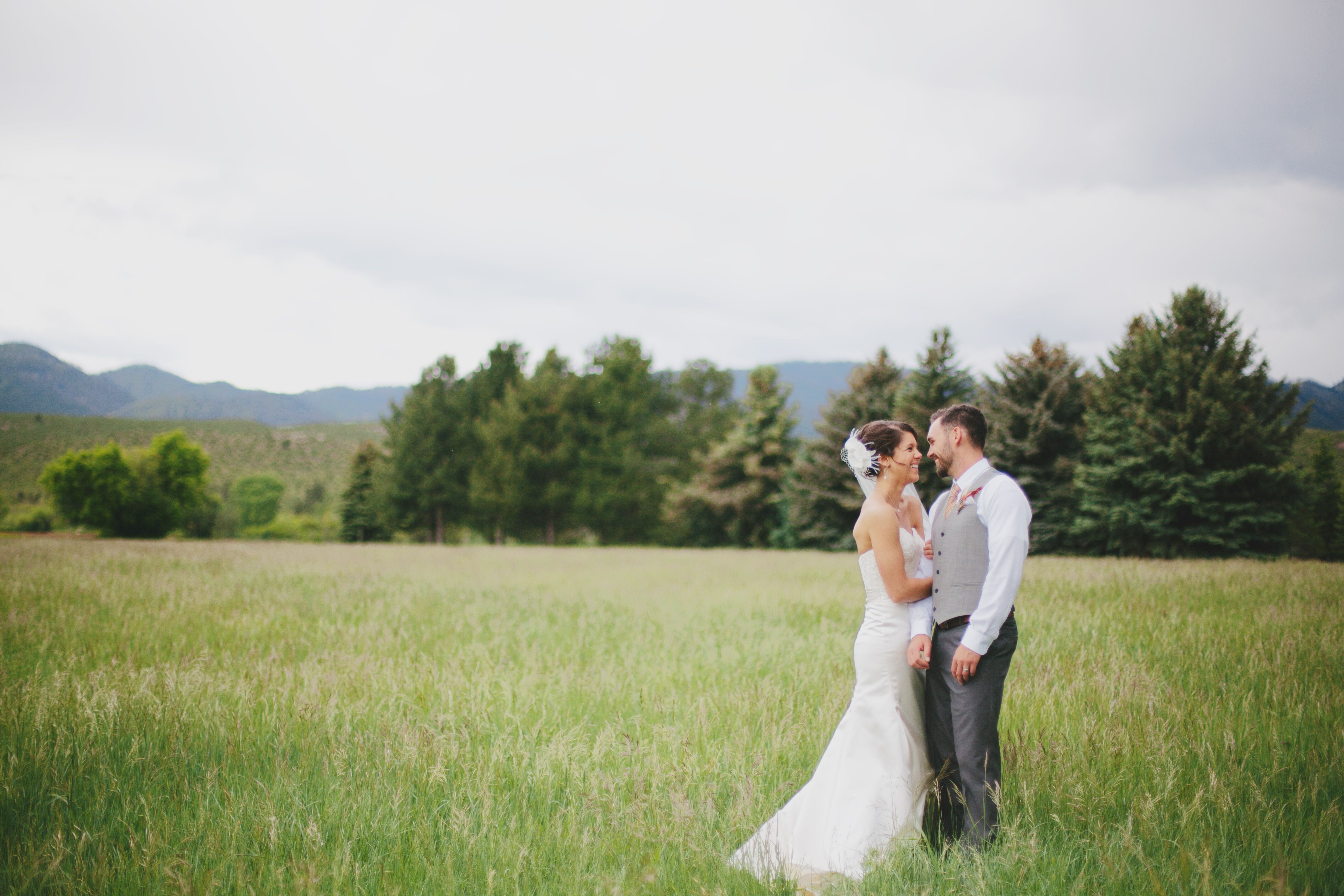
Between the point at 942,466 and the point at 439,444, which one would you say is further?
the point at 439,444

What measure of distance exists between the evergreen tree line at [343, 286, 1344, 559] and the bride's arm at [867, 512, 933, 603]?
1529 cm

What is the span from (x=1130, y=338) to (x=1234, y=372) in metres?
4.07

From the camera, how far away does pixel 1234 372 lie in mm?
24031

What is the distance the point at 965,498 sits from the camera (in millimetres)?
3258

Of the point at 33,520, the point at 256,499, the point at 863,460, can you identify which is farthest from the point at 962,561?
the point at 256,499

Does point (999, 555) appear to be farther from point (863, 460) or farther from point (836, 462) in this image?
point (836, 462)

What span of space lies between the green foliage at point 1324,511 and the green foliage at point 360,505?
195ft

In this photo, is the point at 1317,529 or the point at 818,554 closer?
the point at 818,554

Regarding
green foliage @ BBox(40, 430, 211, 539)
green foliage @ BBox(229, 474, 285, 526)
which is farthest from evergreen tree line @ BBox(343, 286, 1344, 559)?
green foliage @ BBox(229, 474, 285, 526)

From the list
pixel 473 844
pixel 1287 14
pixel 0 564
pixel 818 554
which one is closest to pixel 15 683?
pixel 473 844

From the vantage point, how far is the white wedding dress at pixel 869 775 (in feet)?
10.3

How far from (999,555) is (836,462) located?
32463 mm

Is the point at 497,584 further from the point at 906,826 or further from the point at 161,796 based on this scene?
the point at 906,826

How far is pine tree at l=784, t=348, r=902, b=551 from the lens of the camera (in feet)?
112
